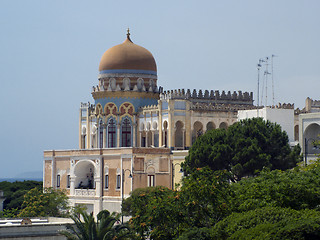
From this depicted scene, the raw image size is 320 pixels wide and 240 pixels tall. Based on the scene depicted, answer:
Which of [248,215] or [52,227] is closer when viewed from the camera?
[248,215]

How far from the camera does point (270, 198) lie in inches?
1939

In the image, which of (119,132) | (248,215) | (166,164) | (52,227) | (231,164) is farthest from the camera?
(119,132)

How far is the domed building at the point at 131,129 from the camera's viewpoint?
82.8 m

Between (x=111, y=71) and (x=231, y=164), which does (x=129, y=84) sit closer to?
(x=111, y=71)

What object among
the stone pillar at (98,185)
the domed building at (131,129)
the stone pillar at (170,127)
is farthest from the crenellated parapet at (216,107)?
the stone pillar at (98,185)

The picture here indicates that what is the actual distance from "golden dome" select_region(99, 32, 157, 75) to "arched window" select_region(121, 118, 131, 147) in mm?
5811

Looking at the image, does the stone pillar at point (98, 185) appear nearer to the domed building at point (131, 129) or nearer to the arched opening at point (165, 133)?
the domed building at point (131, 129)

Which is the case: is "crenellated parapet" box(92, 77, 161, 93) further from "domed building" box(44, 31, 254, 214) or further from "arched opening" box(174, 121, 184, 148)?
"arched opening" box(174, 121, 184, 148)

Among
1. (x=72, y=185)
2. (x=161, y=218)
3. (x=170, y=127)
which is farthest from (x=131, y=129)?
(x=161, y=218)

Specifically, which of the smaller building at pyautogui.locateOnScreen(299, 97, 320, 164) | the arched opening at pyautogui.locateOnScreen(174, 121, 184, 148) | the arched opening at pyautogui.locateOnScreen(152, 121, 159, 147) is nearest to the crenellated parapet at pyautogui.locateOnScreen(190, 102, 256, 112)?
the arched opening at pyautogui.locateOnScreen(174, 121, 184, 148)

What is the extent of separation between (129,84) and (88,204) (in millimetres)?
15047

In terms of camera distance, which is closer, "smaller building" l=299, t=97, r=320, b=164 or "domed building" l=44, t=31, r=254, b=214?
"smaller building" l=299, t=97, r=320, b=164

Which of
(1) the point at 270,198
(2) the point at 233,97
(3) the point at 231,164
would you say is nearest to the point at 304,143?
(3) the point at 231,164

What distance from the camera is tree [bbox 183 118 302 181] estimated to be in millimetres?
73375
